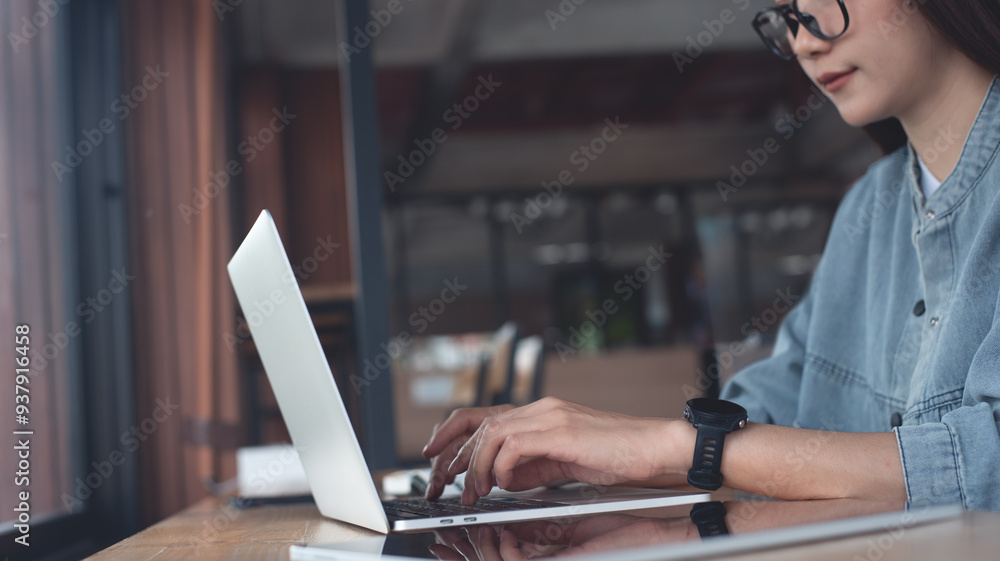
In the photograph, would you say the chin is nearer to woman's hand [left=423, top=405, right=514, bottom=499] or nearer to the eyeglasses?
the eyeglasses

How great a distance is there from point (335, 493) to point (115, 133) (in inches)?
79.6

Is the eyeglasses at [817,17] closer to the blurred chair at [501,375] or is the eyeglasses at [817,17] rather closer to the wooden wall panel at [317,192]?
the blurred chair at [501,375]

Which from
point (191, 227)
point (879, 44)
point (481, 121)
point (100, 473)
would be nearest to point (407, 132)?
point (481, 121)

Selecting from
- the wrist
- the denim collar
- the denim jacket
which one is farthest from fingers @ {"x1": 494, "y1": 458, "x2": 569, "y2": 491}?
the denim collar

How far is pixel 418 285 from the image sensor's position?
13.1 m

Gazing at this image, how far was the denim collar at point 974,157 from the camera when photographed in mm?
850

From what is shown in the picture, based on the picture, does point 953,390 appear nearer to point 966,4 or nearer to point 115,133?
point 966,4

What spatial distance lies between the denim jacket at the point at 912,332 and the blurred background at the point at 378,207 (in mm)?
256

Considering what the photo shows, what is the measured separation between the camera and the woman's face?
87 centimetres

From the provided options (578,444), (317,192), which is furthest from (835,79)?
(317,192)

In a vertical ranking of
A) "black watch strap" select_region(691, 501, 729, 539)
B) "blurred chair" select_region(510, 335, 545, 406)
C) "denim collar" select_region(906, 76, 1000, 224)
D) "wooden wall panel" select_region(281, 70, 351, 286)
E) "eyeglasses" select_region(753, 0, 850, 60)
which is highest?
"wooden wall panel" select_region(281, 70, 351, 286)

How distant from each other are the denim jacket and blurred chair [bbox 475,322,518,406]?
1.56m

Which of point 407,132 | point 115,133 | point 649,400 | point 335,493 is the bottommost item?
point 649,400

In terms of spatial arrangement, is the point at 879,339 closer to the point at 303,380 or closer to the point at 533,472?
the point at 533,472
